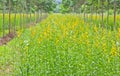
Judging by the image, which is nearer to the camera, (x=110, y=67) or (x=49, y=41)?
(x=110, y=67)

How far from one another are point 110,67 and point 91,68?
1.39 ft

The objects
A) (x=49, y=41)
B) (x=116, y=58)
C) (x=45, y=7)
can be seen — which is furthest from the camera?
(x=45, y=7)

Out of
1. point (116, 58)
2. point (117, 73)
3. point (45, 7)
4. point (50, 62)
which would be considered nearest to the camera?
point (117, 73)

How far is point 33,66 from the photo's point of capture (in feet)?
25.5

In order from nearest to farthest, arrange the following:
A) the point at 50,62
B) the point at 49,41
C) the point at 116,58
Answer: the point at 116,58 < the point at 50,62 < the point at 49,41

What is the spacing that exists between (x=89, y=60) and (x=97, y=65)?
A: 0.30 m

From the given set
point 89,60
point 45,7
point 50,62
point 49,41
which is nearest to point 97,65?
point 89,60

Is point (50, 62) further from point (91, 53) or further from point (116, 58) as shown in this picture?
point (116, 58)

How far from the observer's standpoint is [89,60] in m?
8.01

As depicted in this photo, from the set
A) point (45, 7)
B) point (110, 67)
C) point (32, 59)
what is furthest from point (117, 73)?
point (45, 7)

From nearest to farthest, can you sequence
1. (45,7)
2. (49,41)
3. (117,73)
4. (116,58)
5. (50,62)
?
(117,73) → (116,58) → (50,62) → (49,41) → (45,7)

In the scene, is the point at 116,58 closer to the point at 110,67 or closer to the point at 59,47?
the point at 110,67

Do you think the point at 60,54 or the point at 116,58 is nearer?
the point at 116,58

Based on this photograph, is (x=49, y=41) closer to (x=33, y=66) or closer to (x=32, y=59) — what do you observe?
(x=32, y=59)
